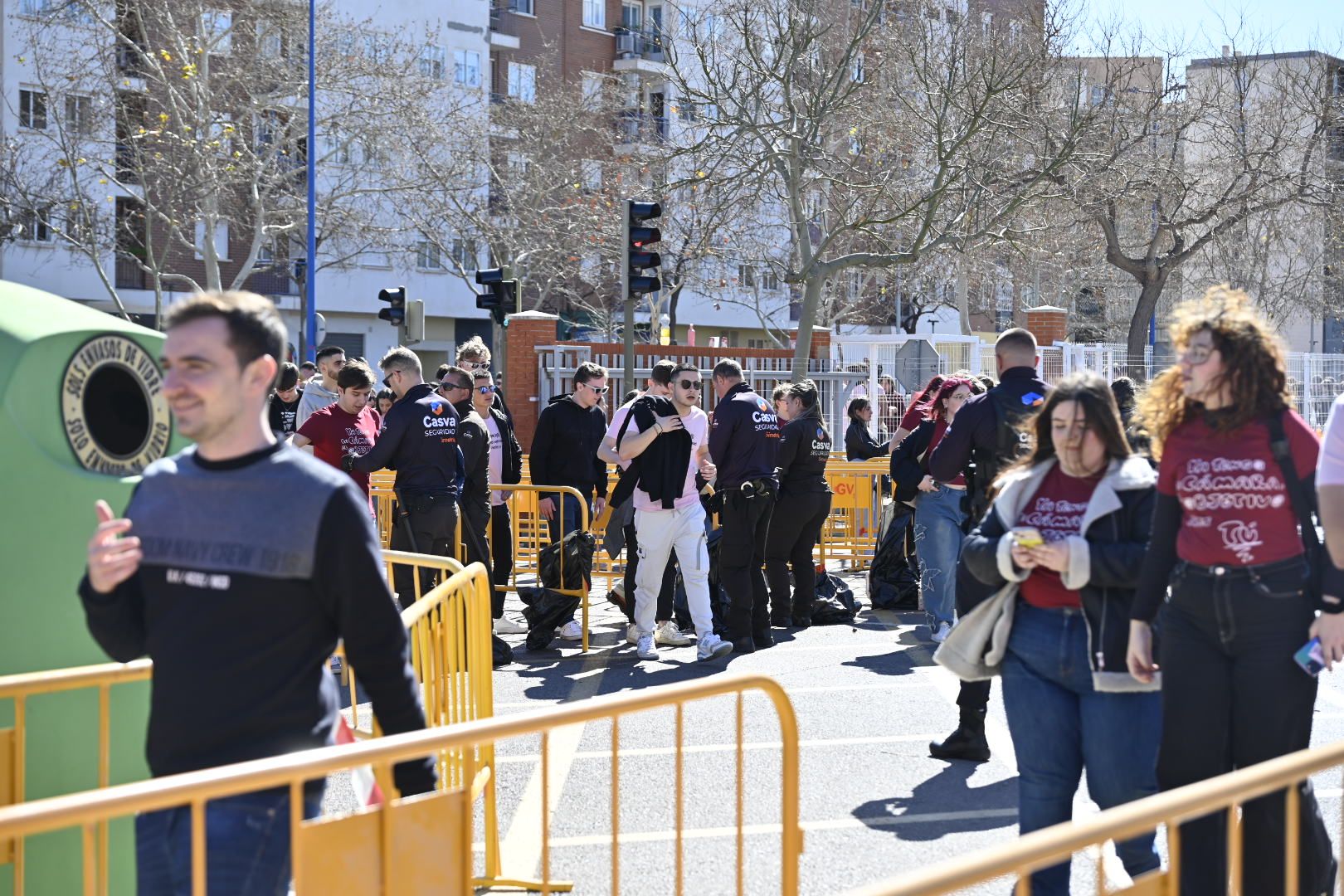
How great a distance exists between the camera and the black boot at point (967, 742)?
702cm

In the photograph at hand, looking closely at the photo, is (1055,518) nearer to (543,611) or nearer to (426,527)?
(426,527)

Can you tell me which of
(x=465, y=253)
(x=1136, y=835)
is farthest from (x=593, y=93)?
(x=1136, y=835)

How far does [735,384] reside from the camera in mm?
10391

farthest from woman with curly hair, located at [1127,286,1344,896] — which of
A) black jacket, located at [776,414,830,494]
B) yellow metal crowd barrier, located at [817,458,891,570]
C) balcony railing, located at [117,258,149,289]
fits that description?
balcony railing, located at [117,258,149,289]

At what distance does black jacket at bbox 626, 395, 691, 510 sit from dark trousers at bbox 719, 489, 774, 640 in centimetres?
58

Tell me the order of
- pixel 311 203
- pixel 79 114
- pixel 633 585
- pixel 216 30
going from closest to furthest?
pixel 633 585 < pixel 311 203 < pixel 79 114 < pixel 216 30

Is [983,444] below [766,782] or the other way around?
the other way around

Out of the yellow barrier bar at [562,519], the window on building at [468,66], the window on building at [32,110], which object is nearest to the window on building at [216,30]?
the window on building at [32,110]

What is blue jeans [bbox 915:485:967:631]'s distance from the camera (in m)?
9.48

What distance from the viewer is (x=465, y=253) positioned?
44.1 meters

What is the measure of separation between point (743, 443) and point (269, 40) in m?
27.8

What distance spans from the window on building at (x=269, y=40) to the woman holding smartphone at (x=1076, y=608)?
101ft

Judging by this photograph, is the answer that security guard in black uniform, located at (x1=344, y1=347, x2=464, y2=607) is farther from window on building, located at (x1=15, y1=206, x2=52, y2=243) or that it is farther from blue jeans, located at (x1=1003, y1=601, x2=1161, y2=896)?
window on building, located at (x1=15, y1=206, x2=52, y2=243)

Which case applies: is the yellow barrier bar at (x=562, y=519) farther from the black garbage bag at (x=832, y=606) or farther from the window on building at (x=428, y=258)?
the window on building at (x=428, y=258)
